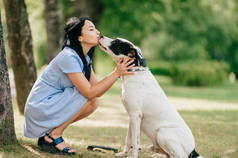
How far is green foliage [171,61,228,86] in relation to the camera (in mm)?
21188

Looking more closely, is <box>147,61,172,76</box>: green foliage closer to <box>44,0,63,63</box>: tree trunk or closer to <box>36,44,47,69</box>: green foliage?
<box>36,44,47,69</box>: green foliage

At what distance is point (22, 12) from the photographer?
7.00 metres

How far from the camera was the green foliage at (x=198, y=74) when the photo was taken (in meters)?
21.2

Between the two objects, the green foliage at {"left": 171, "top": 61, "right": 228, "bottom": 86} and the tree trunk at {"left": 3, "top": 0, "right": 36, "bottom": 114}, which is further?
A: the green foliage at {"left": 171, "top": 61, "right": 228, "bottom": 86}

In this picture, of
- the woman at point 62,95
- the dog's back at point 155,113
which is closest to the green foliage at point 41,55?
the woman at point 62,95

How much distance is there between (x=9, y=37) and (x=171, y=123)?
4.41m

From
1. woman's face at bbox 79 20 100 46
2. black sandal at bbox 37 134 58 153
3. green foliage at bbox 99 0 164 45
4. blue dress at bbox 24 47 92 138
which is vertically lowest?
black sandal at bbox 37 134 58 153

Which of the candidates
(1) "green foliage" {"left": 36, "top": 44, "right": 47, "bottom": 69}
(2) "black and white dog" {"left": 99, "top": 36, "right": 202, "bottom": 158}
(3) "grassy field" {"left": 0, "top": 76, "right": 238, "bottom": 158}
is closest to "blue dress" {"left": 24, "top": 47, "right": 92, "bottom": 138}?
(3) "grassy field" {"left": 0, "top": 76, "right": 238, "bottom": 158}

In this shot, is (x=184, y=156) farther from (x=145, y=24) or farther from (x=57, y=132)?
(x=145, y=24)

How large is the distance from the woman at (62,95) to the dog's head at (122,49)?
0.09m

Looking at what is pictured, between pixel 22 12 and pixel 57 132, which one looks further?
pixel 22 12

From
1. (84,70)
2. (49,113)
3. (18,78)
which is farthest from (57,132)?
(18,78)

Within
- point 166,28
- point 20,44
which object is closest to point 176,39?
point 166,28

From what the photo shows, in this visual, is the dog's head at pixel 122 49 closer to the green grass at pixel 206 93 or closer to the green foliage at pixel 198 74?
the green grass at pixel 206 93
